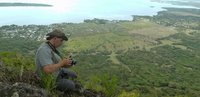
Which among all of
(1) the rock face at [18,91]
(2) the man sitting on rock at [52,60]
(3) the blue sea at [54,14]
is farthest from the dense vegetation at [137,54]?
(1) the rock face at [18,91]

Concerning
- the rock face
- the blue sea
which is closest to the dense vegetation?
the blue sea

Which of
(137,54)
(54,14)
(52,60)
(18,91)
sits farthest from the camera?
(54,14)

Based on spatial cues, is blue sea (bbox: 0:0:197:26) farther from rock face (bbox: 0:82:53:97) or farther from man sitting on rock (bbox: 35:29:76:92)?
rock face (bbox: 0:82:53:97)

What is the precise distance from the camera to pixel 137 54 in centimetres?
5319

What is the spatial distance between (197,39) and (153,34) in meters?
21.0

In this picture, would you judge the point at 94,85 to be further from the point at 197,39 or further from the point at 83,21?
the point at 83,21

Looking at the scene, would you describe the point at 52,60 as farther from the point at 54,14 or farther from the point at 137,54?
the point at 54,14

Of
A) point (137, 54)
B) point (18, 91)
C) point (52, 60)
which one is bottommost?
point (137, 54)

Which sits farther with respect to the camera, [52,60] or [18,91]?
[52,60]

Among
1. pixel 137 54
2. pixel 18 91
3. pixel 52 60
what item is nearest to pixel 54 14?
pixel 137 54

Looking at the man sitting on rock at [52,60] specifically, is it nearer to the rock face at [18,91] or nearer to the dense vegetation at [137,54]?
the rock face at [18,91]

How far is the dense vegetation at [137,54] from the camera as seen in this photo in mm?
30375

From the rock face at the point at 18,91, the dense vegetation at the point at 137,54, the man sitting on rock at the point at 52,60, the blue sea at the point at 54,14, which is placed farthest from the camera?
the blue sea at the point at 54,14

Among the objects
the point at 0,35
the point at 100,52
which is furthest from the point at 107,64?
the point at 0,35
